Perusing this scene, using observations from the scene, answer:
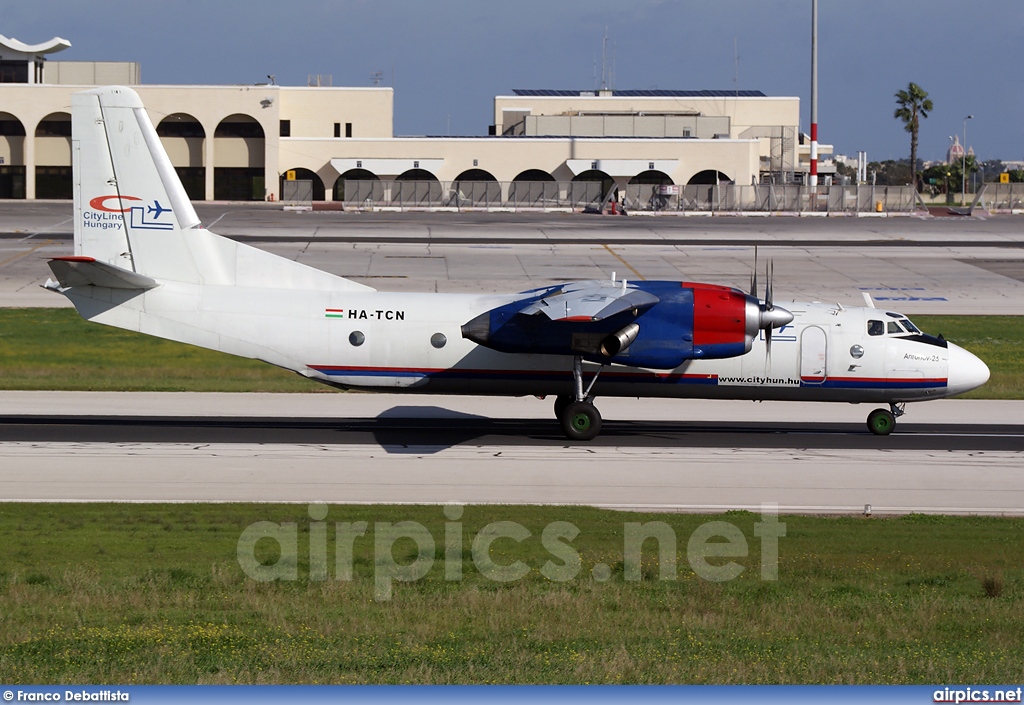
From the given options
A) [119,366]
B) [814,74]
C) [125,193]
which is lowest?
[119,366]

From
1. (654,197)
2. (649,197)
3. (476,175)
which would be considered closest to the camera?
(654,197)

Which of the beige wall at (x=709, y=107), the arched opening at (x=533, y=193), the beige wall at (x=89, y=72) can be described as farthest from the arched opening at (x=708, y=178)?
the beige wall at (x=89, y=72)

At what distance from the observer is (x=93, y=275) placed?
81.9 feet

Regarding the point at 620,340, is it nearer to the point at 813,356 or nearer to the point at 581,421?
the point at 581,421

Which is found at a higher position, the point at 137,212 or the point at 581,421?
the point at 137,212

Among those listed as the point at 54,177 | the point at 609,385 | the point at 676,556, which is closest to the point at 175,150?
the point at 54,177

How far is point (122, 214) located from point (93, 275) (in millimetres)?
1856

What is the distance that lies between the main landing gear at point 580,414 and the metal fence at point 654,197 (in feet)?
222

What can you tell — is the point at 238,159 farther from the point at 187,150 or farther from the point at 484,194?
the point at 484,194

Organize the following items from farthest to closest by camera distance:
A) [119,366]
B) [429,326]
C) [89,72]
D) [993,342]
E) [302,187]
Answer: [89,72] → [302,187] → [993,342] → [119,366] → [429,326]

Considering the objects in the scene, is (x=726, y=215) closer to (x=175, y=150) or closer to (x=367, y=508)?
(x=175, y=150)

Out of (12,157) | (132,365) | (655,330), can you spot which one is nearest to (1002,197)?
(132,365)

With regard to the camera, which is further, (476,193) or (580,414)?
(476,193)

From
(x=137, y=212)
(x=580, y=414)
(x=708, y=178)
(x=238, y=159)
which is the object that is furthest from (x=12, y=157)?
(x=580, y=414)
